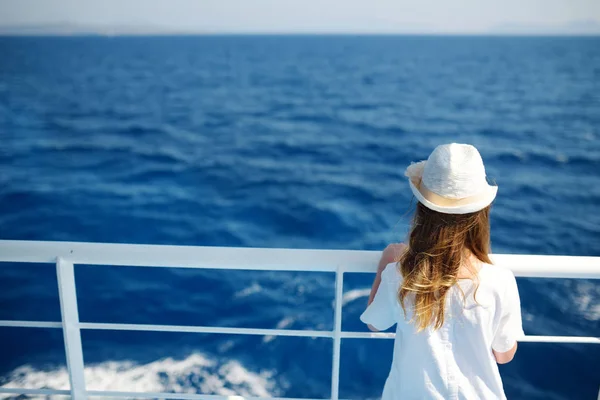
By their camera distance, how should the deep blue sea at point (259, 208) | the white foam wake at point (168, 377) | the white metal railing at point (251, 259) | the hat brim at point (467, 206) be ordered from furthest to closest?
1. the deep blue sea at point (259, 208)
2. the white foam wake at point (168, 377)
3. the white metal railing at point (251, 259)
4. the hat brim at point (467, 206)

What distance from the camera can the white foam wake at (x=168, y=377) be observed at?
16.5ft

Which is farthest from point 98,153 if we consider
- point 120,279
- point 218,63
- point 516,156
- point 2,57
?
point 2,57

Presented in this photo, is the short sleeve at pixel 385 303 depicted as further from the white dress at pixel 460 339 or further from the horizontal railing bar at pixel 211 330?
the horizontal railing bar at pixel 211 330

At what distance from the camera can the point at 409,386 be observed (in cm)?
110

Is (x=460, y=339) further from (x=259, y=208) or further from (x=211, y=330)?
(x=259, y=208)

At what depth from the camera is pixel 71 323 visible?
136 centimetres

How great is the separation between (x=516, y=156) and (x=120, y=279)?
1069 cm

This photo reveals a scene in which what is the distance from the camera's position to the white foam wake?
504cm

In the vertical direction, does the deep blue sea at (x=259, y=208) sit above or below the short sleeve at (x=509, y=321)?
above

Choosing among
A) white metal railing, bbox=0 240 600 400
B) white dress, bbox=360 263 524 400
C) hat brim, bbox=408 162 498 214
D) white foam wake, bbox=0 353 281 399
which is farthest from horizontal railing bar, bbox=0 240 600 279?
→ white foam wake, bbox=0 353 281 399

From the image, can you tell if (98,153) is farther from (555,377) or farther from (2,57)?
(2,57)

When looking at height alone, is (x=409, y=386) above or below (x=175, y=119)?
below

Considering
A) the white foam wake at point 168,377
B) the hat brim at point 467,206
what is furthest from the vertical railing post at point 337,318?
the white foam wake at point 168,377

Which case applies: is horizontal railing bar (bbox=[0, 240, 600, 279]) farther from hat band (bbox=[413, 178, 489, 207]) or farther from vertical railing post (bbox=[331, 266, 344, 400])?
hat band (bbox=[413, 178, 489, 207])
